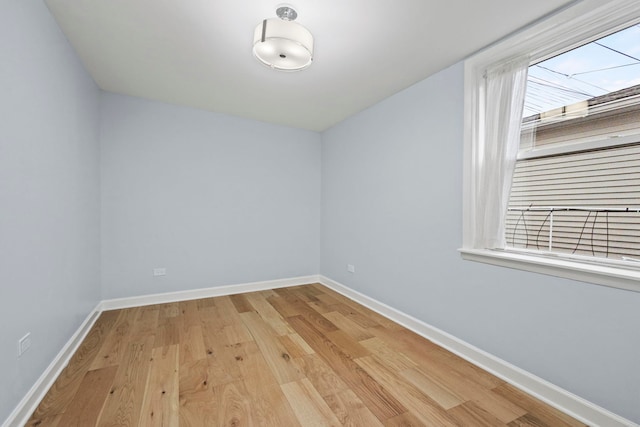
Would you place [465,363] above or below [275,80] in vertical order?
below

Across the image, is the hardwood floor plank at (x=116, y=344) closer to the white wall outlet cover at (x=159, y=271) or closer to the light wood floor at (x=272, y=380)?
the light wood floor at (x=272, y=380)

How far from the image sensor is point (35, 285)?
1.60 m

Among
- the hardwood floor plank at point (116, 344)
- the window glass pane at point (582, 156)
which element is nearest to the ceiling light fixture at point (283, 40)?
the window glass pane at point (582, 156)

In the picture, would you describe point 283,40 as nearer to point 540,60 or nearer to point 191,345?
point 540,60

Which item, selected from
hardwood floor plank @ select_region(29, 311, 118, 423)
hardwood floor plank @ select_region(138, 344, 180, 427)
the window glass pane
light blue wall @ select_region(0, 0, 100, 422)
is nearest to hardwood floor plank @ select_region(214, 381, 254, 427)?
hardwood floor plank @ select_region(138, 344, 180, 427)

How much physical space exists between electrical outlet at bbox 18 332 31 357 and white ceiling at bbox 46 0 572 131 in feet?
6.73

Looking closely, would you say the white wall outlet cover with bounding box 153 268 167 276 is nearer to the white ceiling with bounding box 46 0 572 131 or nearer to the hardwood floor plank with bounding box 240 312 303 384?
the hardwood floor plank with bounding box 240 312 303 384

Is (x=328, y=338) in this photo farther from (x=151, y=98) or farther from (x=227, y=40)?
(x=151, y=98)

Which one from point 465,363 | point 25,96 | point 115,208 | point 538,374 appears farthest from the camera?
point 115,208

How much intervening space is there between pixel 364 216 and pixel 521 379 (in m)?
2.06

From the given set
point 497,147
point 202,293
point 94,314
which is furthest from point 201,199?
point 497,147

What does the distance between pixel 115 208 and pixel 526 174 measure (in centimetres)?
406

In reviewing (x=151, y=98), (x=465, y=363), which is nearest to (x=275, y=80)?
(x=151, y=98)

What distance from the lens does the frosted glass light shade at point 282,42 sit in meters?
1.65
